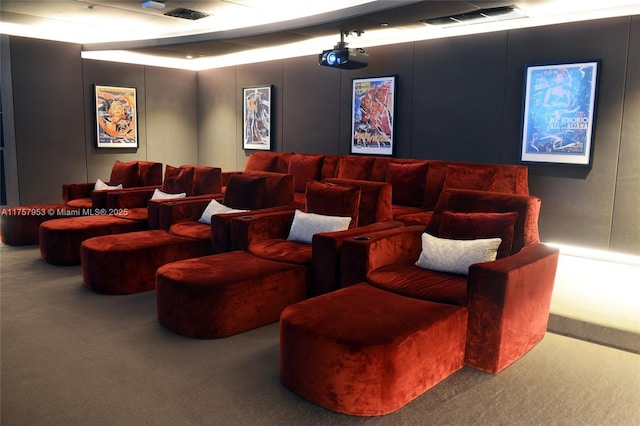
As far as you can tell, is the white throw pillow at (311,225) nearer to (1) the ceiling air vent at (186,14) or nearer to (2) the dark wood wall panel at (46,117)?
(1) the ceiling air vent at (186,14)

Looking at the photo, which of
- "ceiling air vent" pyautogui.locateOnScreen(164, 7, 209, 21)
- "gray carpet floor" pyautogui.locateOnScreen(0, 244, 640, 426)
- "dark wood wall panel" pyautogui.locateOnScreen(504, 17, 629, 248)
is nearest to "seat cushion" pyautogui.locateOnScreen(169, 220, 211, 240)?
"gray carpet floor" pyautogui.locateOnScreen(0, 244, 640, 426)

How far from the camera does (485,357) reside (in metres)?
2.95

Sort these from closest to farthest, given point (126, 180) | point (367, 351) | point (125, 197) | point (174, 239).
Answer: point (367, 351) < point (174, 239) < point (125, 197) < point (126, 180)

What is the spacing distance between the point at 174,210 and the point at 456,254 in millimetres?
2927

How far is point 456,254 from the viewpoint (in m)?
3.38

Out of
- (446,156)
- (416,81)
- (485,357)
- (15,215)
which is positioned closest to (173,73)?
(15,215)

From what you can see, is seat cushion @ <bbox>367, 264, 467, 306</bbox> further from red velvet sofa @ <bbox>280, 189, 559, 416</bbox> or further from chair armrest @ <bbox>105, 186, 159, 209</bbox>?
chair armrest @ <bbox>105, 186, 159, 209</bbox>

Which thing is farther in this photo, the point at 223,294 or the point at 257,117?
the point at 257,117

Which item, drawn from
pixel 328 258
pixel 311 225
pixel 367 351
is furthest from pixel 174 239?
pixel 367 351

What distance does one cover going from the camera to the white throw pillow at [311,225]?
421cm

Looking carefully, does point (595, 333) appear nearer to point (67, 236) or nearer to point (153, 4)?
point (67, 236)

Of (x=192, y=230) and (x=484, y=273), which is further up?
(x=484, y=273)

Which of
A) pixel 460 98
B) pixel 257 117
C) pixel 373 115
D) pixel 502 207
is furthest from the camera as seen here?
pixel 257 117

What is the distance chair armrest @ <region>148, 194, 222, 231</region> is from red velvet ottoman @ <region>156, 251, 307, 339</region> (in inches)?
58.7
